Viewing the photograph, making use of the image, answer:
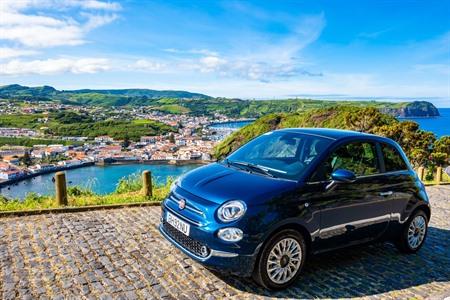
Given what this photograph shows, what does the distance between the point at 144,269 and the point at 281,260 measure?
70.3 inches

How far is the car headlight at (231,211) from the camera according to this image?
3.91 m

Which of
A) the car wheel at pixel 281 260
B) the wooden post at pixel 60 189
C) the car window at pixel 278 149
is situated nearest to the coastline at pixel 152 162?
the wooden post at pixel 60 189

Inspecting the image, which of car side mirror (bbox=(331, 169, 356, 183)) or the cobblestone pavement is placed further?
car side mirror (bbox=(331, 169, 356, 183))

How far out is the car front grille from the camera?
13.4ft

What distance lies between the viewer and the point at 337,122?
4447cm

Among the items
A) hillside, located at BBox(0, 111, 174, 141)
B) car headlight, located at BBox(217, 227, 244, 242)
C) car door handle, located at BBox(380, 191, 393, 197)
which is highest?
car door handle, located at BBox(380, 191, 393, 197)

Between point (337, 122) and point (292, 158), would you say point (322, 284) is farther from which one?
point (337, 122)

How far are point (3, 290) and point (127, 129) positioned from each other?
95883 millimetres

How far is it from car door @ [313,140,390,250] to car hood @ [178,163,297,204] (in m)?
0.61

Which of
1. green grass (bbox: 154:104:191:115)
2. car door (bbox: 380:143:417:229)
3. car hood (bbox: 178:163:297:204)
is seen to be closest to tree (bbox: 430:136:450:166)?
car door (bbox: 380:143:417:229)

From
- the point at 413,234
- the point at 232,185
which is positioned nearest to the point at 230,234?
the point at 232,185

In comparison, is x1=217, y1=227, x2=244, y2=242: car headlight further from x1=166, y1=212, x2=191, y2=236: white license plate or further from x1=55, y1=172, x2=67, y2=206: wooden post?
x1=55, y1=172, x2=67, y2=206: wooden post

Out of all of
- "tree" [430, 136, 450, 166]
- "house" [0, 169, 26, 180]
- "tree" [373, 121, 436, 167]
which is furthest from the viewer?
"house" [0, 169, 26, 180]

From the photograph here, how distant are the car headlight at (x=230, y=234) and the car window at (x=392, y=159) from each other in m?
2.81
